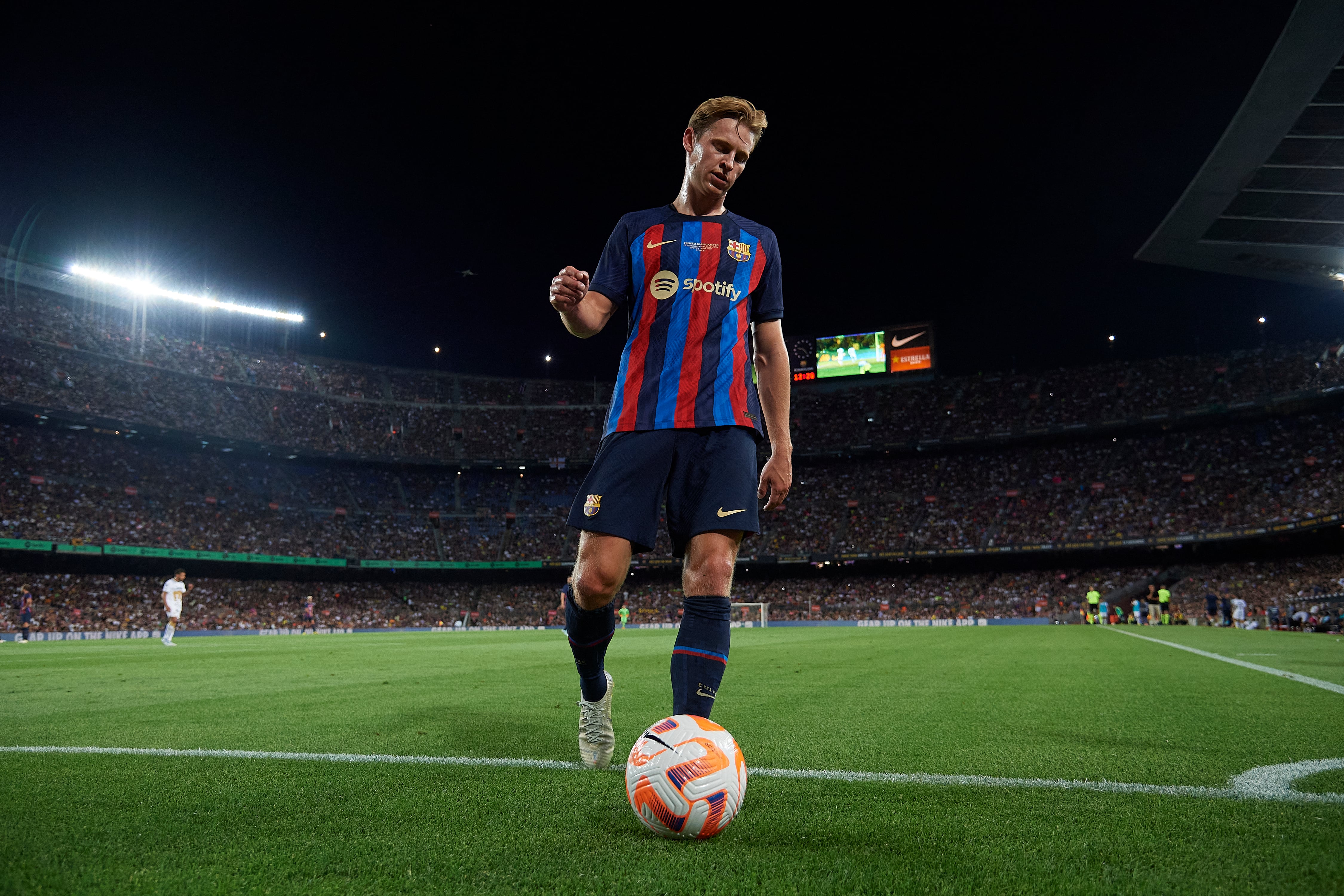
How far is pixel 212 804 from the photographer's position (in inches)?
87.7

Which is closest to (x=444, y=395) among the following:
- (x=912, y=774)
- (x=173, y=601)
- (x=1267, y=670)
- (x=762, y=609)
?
(x=762, y=609)

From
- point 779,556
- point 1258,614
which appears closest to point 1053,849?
point 1258,614

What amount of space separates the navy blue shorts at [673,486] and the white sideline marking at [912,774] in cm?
97

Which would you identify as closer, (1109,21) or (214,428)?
(1109,21)

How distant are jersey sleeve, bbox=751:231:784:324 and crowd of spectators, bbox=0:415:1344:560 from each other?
35.8 meters

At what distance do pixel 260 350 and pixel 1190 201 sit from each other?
47.9m

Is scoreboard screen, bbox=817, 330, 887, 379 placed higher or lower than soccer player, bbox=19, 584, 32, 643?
higher

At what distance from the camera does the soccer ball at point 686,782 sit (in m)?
1.92

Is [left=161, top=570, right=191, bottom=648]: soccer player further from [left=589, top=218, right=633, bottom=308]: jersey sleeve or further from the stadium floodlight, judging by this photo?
the stadium floodlight

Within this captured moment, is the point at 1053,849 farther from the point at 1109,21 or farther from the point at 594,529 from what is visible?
the point at 1109,21

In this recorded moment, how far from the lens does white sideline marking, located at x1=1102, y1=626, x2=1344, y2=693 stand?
6.00 metres

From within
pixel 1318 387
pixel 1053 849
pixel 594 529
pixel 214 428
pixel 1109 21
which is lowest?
pixel 1053 849

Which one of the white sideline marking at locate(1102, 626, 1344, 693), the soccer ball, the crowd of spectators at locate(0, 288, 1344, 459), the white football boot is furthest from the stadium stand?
the soccer ball

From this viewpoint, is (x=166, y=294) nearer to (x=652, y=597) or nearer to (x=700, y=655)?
(x=652, y=597)
